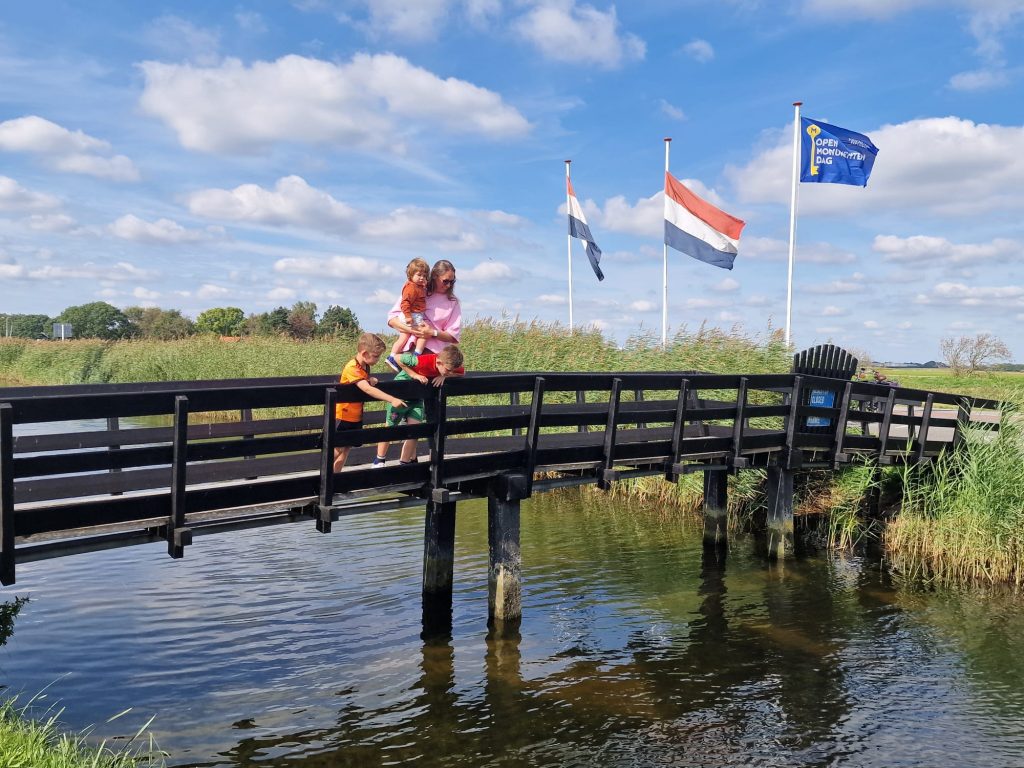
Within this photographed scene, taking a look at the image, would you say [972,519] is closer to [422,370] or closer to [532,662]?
[532,662]

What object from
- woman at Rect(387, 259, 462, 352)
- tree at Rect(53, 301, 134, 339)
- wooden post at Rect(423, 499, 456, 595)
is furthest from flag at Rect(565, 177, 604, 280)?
tree at Rect(53, 301, 134, 339)

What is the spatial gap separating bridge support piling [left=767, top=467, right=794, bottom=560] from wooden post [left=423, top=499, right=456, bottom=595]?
227 inches

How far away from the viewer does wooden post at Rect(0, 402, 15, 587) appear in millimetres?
5949

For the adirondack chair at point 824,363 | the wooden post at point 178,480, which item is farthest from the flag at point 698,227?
the wooden post at point 178,480

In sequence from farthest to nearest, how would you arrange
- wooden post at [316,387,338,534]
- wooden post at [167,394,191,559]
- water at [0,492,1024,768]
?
wooden post at [316,387,338,534], water at [0,492,1024,768], wooden post at [167,394,191,559]

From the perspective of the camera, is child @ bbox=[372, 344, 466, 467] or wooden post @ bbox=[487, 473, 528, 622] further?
wooden post @ bbox=[487, 473, 528, 622]

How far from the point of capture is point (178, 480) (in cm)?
684

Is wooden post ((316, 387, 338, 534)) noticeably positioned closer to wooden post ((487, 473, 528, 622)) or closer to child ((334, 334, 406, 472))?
child ((334, 334, 406, 472))

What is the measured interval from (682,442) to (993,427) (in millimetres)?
6616

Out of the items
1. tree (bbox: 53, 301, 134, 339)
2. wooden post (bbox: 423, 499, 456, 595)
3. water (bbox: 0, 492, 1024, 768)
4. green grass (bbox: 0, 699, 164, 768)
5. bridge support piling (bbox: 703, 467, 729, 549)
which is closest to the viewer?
green grass (bbox: 0, 699, 164, 768)

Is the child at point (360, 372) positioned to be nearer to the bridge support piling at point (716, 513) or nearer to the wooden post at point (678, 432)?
the wooden post at point (678, 432)

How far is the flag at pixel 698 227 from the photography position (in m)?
24.3

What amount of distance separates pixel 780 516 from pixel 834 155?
13.6 m

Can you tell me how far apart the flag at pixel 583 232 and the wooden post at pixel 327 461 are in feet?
69.6
